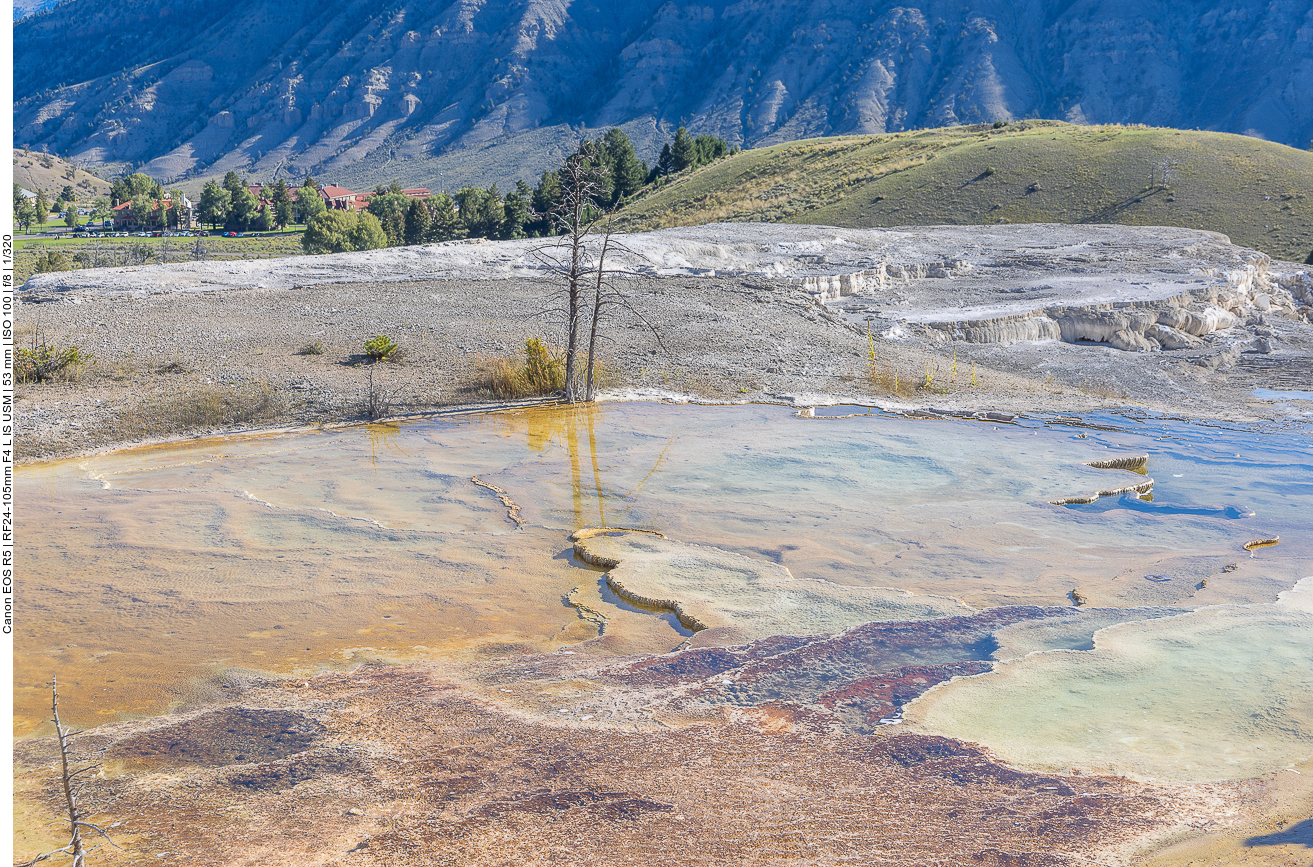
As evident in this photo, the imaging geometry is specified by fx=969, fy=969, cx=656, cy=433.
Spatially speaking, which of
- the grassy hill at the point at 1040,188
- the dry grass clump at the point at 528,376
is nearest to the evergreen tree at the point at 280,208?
the grassy hill at the point at 1040,188

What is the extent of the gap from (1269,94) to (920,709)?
165249mm

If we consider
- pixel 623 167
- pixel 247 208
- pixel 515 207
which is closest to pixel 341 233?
pixel 515 207

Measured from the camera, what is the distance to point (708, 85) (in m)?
Answer: 172

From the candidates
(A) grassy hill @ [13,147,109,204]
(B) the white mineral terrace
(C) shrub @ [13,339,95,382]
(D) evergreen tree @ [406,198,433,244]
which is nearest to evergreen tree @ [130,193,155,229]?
(A) grassy hill @ [13,147,109,204]

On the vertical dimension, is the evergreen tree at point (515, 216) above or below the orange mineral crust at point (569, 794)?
above

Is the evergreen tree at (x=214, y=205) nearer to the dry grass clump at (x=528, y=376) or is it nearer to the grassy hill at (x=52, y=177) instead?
the grassy hill at (x=52, y=177)

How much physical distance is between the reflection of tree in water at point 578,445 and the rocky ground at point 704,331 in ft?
3.41

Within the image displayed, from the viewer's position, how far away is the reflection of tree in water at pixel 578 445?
30.8 ft

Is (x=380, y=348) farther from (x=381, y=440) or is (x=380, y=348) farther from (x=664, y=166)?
(x=664, y=166)

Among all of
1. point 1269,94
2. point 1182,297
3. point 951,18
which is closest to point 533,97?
point 951,18

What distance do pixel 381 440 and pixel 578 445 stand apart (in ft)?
7.77

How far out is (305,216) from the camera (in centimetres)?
9644

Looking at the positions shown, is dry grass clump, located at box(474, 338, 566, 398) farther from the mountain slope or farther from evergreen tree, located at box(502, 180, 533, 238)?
the mountain slope

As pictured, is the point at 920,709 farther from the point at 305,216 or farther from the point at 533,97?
the point at 533,97
